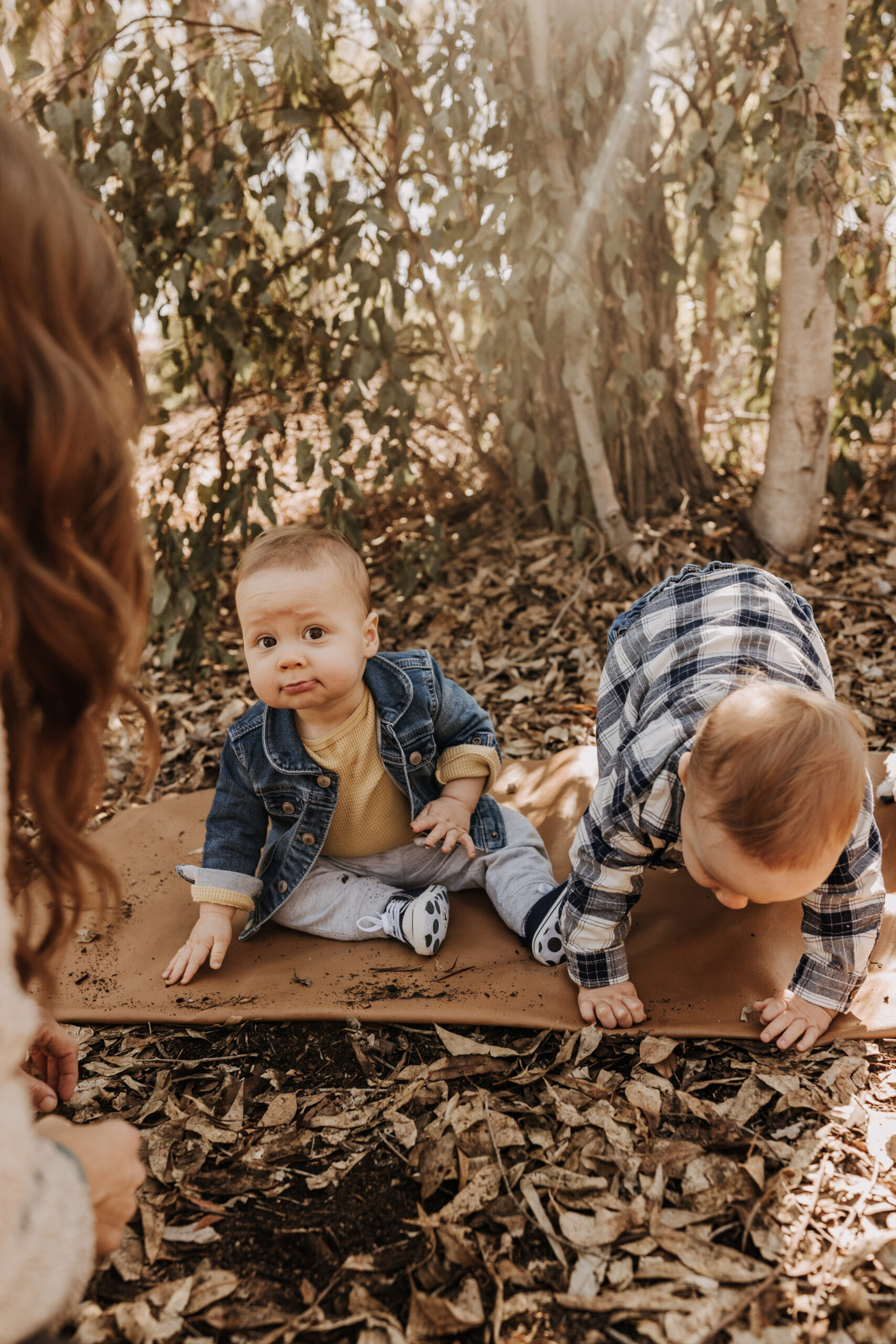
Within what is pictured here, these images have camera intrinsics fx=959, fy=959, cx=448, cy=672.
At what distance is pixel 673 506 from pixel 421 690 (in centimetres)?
221

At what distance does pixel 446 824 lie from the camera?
2.29 metres

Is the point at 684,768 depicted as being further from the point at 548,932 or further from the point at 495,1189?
the point at 495,1189

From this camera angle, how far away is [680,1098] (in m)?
1.81

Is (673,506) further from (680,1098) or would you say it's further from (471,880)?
(680,1098)

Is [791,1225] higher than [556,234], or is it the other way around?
[556,234]

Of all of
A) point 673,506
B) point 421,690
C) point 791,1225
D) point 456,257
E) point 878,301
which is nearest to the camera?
point 791,1225

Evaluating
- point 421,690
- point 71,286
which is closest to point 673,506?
point 421,690

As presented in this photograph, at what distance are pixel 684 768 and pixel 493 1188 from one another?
79 cm

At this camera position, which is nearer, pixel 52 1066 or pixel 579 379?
pixel 52 1066

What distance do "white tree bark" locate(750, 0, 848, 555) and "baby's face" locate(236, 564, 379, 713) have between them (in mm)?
2212

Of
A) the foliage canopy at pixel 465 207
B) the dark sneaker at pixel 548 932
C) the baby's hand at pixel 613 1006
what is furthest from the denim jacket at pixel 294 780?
Answer: the foliage canopy at pixel 465 207

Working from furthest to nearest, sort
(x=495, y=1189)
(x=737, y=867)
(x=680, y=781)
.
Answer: (x=680, y=781) < (x=495, y=1189) < (x=737, y=867)

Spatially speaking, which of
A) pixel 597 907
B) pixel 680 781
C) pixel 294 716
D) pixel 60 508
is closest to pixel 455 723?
pixel 294 716

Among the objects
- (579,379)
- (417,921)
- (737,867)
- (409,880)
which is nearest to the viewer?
(737,867)
